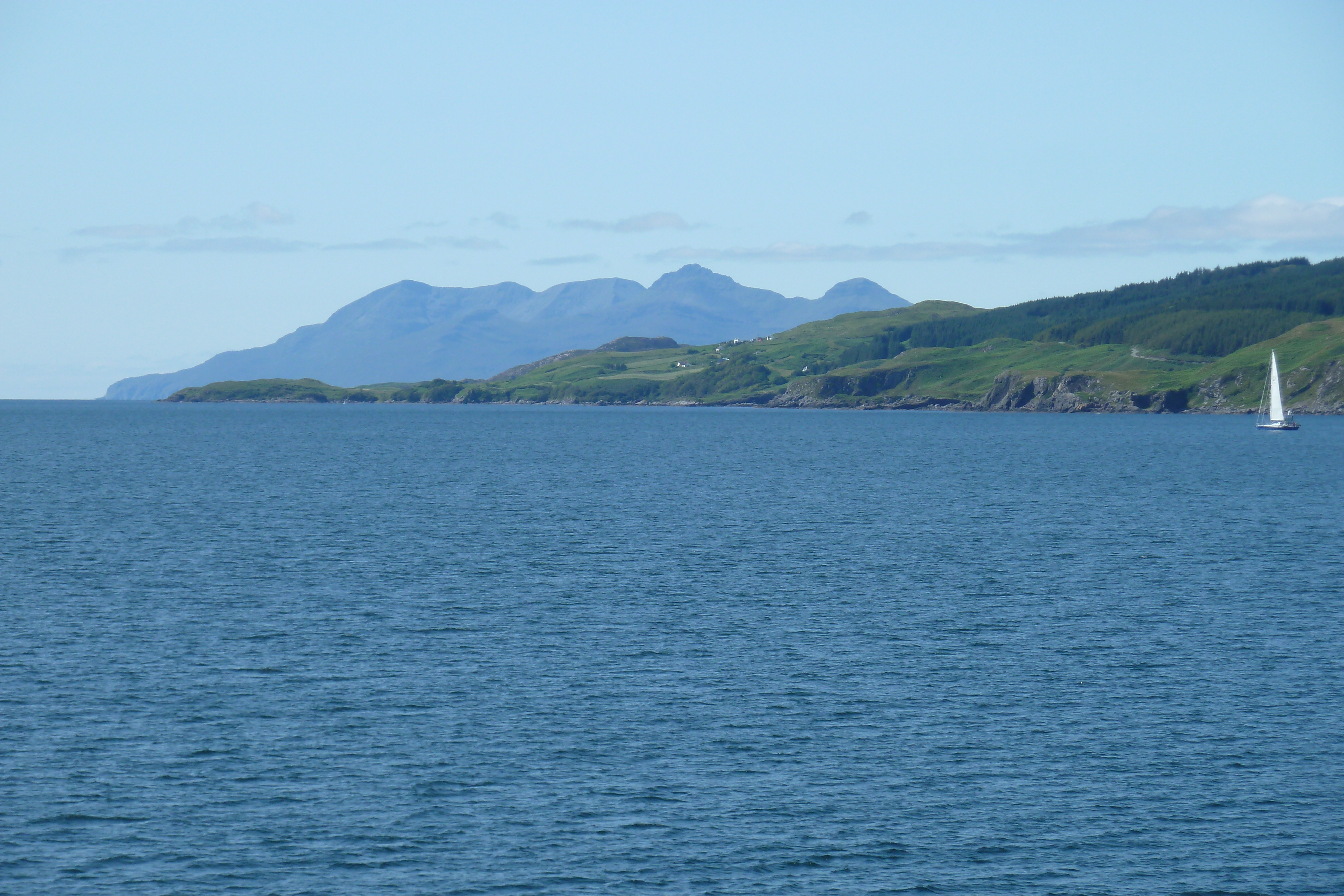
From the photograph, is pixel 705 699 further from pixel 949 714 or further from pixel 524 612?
pixel 524 612

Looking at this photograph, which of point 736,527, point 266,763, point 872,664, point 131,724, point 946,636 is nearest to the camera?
point 266,763

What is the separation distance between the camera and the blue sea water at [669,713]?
107 feet

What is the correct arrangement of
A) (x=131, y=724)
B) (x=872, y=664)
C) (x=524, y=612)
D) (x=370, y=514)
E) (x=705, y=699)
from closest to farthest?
(x=131, y=724) → (x=705, y=699) → (x=872, y=664) → (x=524, y=612) → (x=370, y=514)

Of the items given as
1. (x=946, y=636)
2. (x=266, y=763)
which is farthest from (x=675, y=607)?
(x=266, y=763)

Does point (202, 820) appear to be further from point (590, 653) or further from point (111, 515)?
point (111, 515)

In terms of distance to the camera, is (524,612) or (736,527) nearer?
(524,612)

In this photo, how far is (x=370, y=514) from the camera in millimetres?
110625

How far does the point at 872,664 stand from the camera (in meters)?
52.4

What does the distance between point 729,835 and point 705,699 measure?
42.2 feet

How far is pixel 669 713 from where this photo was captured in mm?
44938

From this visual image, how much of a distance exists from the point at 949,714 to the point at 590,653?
16703 millimetres

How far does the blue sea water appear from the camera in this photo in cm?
3259

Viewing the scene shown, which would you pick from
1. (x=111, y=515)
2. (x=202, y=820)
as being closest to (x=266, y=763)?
(x=202, y=820)

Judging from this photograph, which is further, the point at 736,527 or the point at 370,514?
the point at 370,514
